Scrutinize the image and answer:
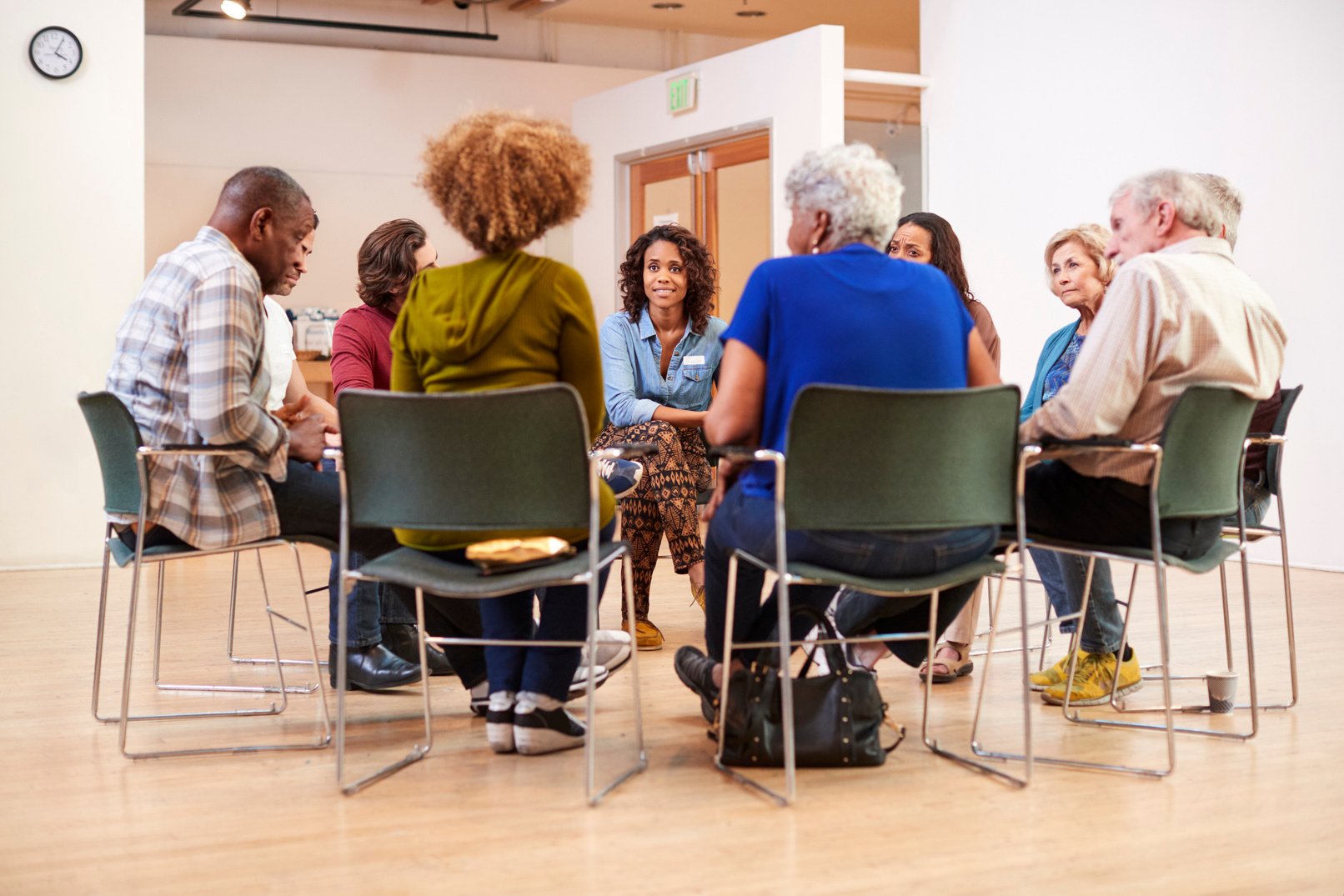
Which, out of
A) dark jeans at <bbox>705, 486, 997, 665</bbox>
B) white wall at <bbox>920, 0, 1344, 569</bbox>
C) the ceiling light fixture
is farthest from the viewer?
the ceiling light fixture

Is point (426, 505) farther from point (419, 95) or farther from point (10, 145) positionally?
point (419, 95)

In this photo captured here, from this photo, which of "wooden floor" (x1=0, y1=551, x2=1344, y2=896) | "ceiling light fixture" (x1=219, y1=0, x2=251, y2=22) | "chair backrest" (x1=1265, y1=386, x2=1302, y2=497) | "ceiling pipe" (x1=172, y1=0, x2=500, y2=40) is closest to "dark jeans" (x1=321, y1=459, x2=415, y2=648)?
"wooden floor" (x1=0, y1=551, x2=1344, y2=896)

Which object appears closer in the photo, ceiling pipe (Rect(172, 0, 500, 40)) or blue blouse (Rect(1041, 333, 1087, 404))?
blue blouse (Rect(1041, 333, 1087, 404))

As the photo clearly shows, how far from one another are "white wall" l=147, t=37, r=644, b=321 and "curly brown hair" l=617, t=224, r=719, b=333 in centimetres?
556

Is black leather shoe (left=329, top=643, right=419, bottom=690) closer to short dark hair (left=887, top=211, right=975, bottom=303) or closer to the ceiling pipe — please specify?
short dark hair (left=887, top=211, right=975, bottom=303)

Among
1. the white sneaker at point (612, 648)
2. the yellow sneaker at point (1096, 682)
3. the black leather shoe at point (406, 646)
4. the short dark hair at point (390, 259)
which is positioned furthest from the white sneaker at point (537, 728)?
the short dark hair at point (390, 259)

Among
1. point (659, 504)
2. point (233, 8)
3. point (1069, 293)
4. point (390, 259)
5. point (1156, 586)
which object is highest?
point (233, 8)

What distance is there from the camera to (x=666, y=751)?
293cm

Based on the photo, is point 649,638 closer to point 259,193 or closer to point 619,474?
point 619,474

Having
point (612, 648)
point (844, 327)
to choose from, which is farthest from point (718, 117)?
point (844, 327)

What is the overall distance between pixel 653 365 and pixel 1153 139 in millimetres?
3735

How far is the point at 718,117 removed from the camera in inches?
331

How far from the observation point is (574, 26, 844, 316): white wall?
7.61 meters

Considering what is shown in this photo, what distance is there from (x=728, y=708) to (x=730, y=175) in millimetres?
6270
